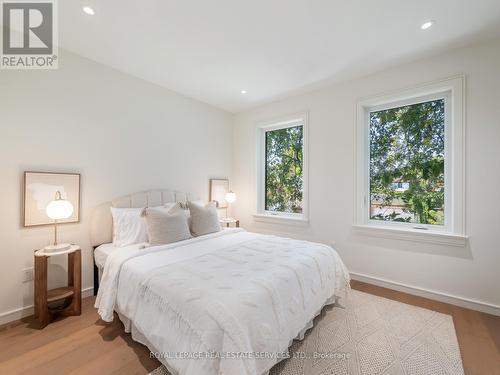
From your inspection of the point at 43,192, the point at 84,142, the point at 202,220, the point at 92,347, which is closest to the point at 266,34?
the point at 202,220

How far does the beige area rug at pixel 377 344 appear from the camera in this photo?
1.60 meters

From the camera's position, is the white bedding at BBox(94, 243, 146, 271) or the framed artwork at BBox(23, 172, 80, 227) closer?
the framed artwork at BBox(23, 172, 80, 227)

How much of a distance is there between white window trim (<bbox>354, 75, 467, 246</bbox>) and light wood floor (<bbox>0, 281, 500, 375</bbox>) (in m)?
0.83

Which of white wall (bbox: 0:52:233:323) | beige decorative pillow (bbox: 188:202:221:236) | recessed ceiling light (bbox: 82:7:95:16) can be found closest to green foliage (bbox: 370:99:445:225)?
beige decorative pillow (bbox: 188:202:221:236)

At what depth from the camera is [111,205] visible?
277cm

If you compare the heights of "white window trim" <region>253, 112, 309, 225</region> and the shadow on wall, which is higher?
"white window trim" <region>253, 112, 309, 225</region>

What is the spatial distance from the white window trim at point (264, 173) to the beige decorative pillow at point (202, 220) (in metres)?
1.25

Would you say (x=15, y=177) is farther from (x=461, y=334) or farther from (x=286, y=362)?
(x=461, y=334)

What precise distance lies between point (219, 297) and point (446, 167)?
9.34ft

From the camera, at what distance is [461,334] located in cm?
197

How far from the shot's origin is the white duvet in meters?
1.22

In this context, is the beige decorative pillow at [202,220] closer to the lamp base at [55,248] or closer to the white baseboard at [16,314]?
the lamp base at [55,248]

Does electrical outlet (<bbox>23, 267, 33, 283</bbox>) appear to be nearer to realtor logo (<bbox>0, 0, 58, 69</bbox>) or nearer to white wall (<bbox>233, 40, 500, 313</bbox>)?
realtor logo (<bbox>0, 0, 58, 69</bbox>)

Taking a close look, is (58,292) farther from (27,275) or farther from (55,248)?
(55,248)
